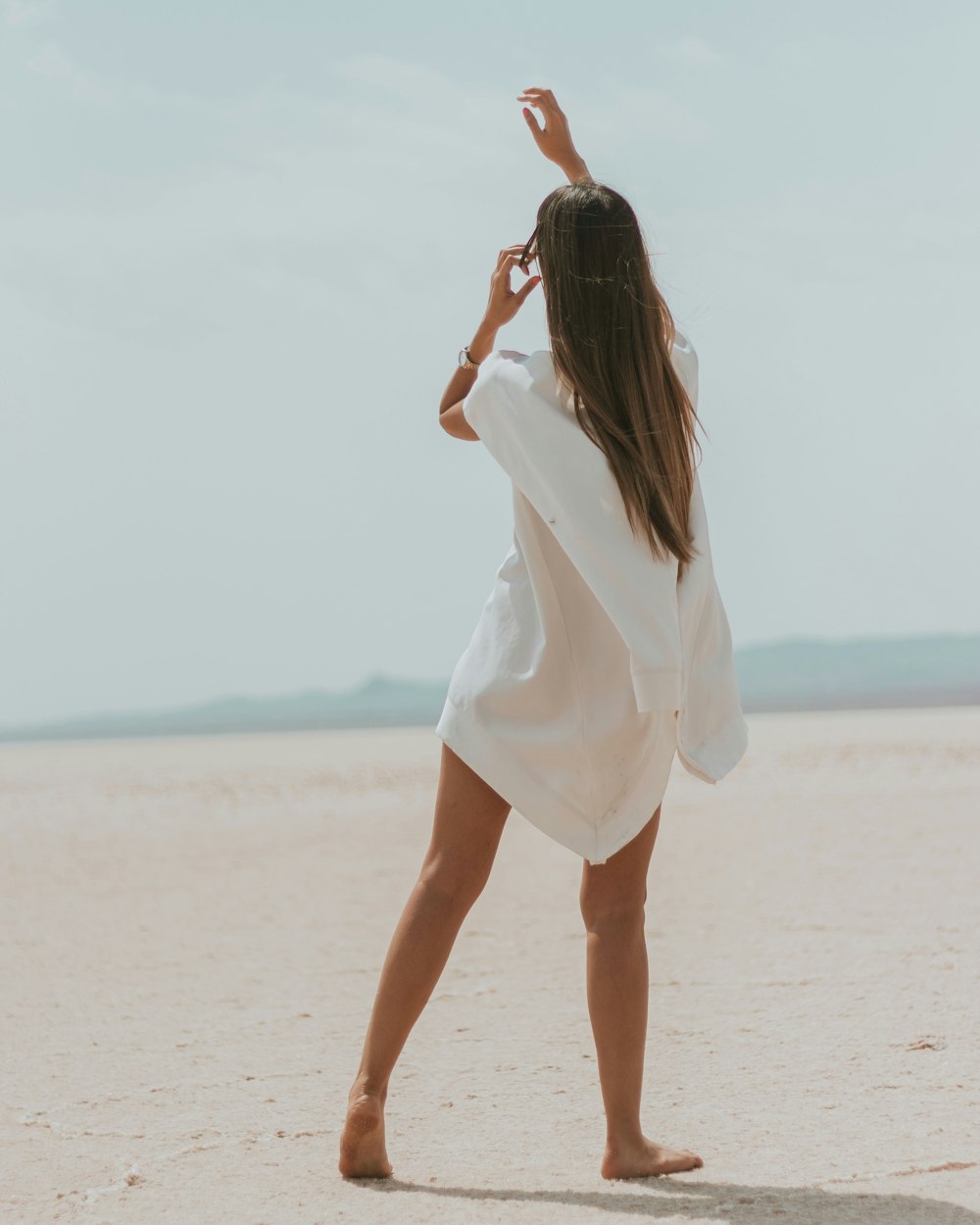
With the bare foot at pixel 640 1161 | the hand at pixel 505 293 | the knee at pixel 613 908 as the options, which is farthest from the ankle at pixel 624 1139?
the hand at pixel 505 293

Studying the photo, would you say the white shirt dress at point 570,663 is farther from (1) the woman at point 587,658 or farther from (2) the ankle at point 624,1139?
(2) the ankle at point 624,1139

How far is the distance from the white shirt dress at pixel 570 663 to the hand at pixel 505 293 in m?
0.12

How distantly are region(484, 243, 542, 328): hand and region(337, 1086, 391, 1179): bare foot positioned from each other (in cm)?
163

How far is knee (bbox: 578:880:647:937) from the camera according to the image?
9.41 feet

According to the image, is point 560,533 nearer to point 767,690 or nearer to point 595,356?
point 595,356

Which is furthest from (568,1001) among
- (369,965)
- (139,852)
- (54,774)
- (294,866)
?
(54,774)

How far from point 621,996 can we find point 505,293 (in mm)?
1478

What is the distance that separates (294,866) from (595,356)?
5911mm

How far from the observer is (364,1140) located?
9.45ft

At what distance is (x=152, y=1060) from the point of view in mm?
4062

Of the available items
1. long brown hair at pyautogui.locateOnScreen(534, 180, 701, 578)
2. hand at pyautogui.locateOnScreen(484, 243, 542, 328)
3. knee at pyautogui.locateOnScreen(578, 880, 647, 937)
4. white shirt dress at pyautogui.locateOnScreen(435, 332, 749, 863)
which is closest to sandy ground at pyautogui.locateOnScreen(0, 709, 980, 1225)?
knee at pyautogui.locateOnScreen(578, 880, 647, 937)

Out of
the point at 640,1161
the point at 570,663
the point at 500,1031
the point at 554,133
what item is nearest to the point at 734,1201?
the point at 640,1161

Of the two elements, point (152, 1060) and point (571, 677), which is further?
point (152, 1060)

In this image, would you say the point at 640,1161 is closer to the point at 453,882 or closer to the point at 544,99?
the point at 453,882
